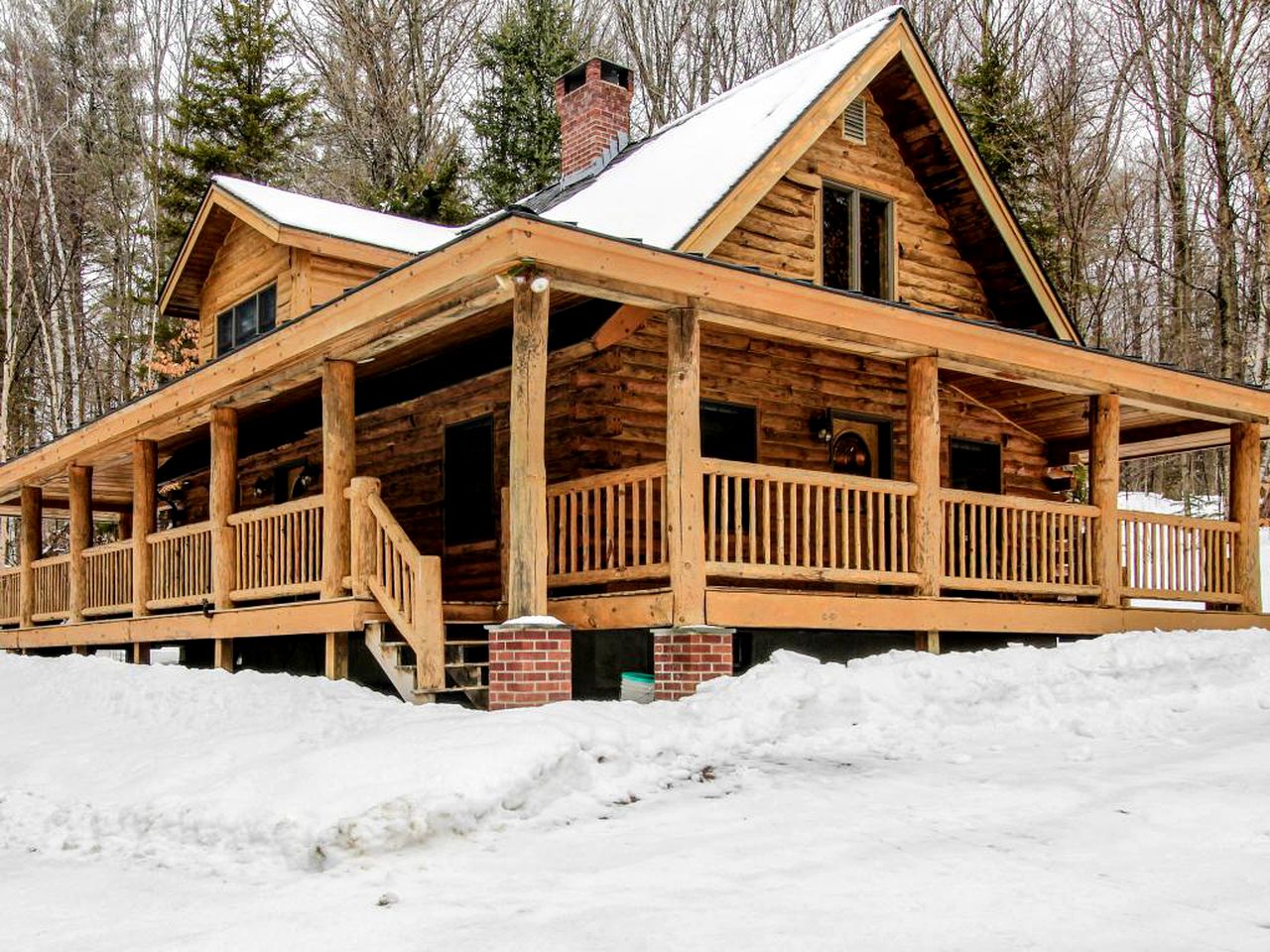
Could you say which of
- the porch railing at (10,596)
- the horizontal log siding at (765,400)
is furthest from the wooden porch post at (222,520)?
the porch railing at (10,596)

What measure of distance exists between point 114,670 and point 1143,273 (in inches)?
1381

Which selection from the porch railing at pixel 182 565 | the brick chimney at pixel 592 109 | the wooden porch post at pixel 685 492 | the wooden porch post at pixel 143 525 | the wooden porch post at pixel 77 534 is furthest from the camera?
the brick chimney at pixel 592 109

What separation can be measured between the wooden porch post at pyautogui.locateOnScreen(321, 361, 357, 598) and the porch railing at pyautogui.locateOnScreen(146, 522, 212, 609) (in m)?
2.88

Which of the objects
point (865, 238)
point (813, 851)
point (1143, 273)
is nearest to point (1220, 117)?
point (1143, 273)

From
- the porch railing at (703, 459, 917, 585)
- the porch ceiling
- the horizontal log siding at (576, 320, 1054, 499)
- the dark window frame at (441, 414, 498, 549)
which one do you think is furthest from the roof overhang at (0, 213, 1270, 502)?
the dark window frame at (441, 414, 498, 549)

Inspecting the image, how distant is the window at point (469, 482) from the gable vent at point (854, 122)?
574 centimetres

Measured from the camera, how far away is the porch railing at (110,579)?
55.5 feet

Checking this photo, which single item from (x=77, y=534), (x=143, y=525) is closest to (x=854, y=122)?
(x=143, y=525)

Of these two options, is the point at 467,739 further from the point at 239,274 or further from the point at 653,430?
the point at 239,274

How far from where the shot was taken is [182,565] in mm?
15398

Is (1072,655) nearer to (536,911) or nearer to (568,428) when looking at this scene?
(568,428)

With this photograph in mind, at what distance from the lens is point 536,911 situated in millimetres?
5422

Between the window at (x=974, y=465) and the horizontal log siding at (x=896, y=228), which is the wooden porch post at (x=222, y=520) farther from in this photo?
the window at (x=974, y=465)

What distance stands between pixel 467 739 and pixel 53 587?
44.1ft
